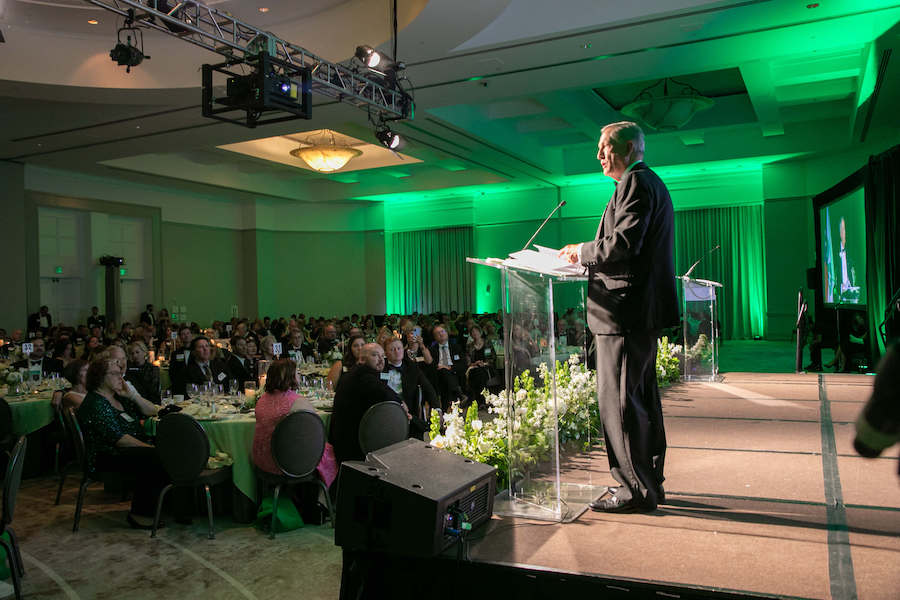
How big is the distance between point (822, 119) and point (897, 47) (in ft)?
22.6

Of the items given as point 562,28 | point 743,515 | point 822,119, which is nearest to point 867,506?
point 743,515

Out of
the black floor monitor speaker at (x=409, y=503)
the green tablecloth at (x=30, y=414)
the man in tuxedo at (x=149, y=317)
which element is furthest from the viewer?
the man in tuxedo at (x=149, y=317)

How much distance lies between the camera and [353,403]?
461cm

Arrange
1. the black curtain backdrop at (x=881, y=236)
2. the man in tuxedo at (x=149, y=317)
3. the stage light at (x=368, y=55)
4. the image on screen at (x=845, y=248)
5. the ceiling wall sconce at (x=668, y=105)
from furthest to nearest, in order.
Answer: the man in tuxedo at (x=149, y=317) < the ceiling wall sconce at (x=668, y=105) < the image on screen at (x=845, y=248) < the black curtain backdrop at (x=881, y=236) < the stage light at (x=368, y=55)

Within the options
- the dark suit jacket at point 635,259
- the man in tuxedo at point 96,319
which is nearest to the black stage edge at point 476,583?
the dark suit jacket at point 635,259

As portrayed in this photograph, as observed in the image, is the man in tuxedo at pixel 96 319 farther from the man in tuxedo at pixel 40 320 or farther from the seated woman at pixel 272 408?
the seated woman at pixel 272 408

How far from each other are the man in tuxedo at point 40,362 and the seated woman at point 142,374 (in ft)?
6.18

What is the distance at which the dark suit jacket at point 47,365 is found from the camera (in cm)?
820

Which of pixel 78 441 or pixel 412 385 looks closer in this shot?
pixel 78 441

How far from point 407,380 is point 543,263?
3.58 metres

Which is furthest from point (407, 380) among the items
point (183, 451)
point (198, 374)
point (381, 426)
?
point (198, 374)

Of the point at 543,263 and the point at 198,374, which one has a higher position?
the point at 543,263

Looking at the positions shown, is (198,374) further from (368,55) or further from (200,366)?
(368,55)

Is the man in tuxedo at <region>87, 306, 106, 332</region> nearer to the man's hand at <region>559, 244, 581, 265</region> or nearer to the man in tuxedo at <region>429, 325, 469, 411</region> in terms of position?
the man in tuxedo at <region>429, 325, 469, 411</region>
